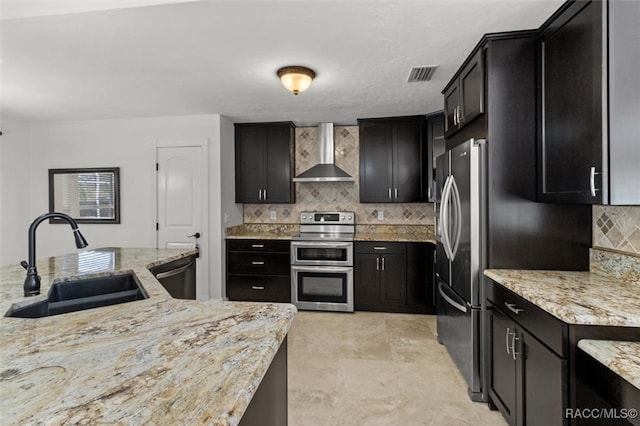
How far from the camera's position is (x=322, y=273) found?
375 cm

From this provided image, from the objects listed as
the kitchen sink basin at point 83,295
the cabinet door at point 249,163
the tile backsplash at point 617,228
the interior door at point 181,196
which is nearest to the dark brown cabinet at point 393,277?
the cabinet door at point 249,163

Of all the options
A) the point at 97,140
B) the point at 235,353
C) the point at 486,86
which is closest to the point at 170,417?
the point at 235,353

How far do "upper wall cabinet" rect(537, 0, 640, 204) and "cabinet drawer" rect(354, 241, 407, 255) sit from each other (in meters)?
1.93

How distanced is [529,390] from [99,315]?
196 centimetres

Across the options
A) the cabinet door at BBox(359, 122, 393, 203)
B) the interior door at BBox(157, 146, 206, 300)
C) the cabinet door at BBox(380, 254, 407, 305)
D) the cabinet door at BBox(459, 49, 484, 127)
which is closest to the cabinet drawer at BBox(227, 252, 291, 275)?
the interior door at BBox(157, 146, 206, 300)

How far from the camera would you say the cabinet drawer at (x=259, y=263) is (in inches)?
152

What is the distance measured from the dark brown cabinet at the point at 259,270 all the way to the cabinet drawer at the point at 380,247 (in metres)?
0.90

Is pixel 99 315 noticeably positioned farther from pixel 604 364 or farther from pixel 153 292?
pixel 604 364

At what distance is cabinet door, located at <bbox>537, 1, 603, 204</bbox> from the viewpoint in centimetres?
144

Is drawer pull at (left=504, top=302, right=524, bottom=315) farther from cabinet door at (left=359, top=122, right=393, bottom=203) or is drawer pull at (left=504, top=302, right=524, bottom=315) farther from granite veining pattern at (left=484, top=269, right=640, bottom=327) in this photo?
cabinet door at (left=359, top=122, right=393, bottom=203)

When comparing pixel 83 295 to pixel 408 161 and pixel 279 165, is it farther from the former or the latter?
pixel 408 161

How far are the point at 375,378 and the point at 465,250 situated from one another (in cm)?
118

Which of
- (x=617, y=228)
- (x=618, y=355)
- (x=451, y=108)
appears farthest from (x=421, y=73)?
(x=618, y=355)

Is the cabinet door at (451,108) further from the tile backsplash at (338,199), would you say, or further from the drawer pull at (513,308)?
the tile backsplash at (338,199)
